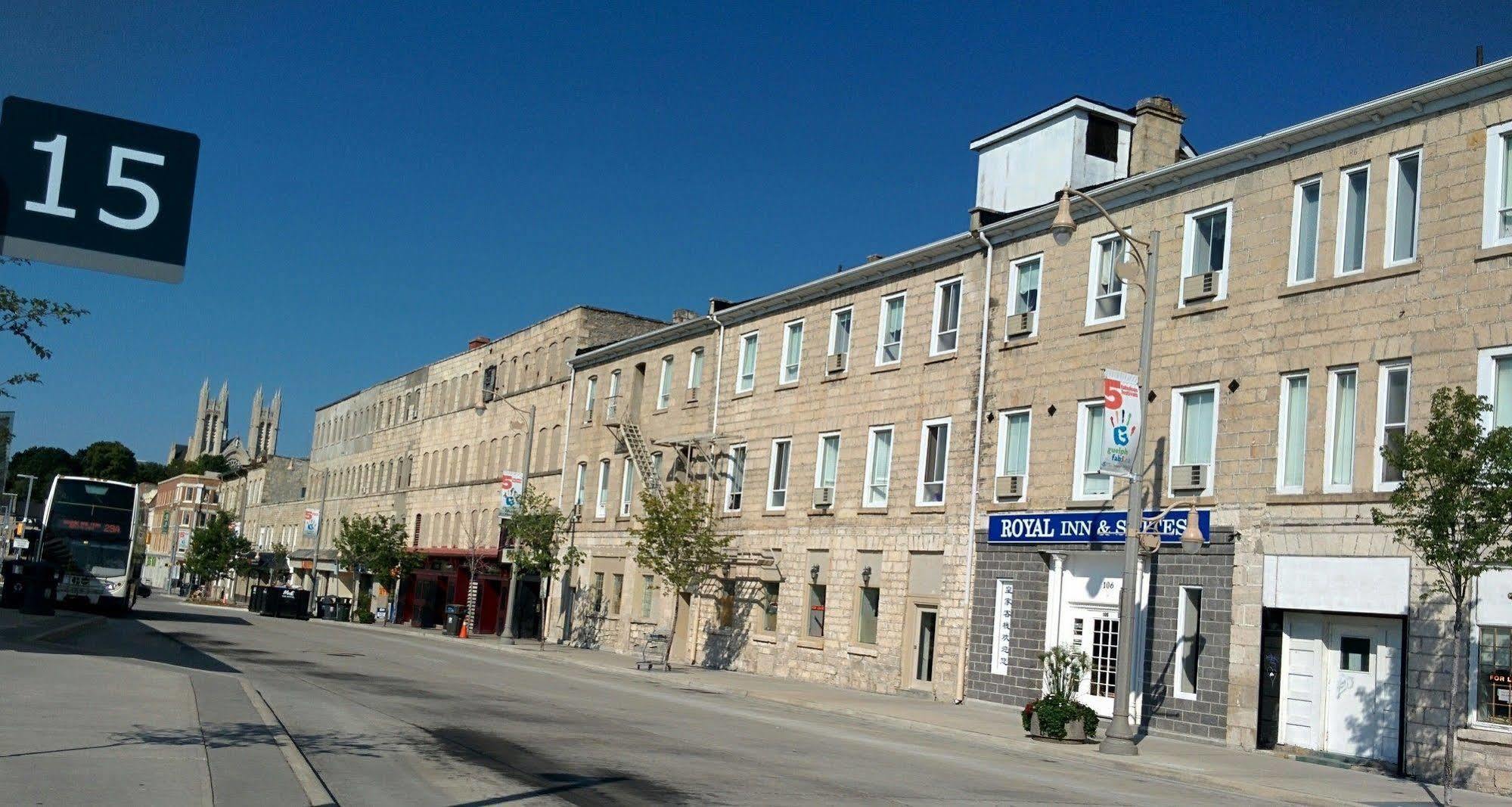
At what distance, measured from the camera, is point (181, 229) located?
6.68 metres

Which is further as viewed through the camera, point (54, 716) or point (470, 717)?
point (470, 717)

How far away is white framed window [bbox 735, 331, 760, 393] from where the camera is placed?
40.6 metres

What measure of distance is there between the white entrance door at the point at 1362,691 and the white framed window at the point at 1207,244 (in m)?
6.47

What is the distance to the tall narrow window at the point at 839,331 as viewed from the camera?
36.5 metres

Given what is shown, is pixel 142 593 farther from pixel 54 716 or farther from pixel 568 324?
pixel 54 716

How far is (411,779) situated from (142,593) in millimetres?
69787

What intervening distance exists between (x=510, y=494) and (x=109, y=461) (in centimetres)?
12340

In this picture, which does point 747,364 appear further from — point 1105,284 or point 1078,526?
point 1078,526

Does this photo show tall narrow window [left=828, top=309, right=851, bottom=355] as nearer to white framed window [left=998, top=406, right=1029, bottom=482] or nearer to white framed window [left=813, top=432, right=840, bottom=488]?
white framed window [left=813, top=432, right=840, bottom=488]

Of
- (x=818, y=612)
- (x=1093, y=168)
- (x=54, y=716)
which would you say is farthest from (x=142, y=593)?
(x=54, y=716)

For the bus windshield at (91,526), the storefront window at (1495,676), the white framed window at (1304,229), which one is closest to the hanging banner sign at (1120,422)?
the white framed window at (1304,229)

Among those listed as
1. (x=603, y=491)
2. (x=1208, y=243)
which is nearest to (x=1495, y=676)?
(x=1208, y=243)

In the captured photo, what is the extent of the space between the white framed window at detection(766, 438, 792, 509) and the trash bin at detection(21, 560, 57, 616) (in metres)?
20.1

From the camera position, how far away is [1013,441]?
29672 millimetres
